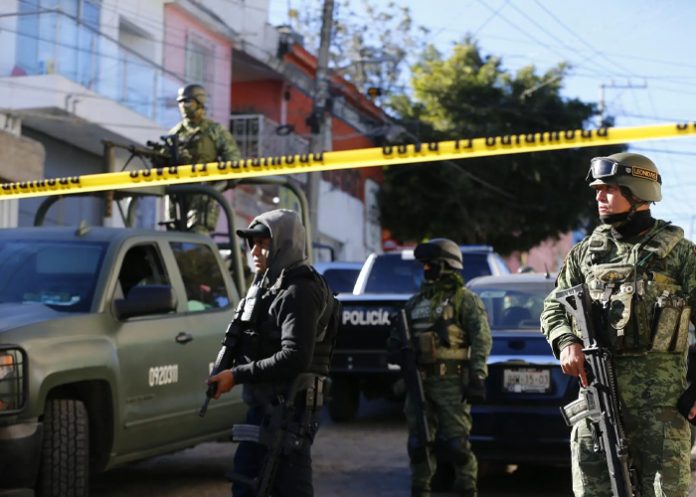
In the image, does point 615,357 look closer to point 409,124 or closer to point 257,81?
point 257,81

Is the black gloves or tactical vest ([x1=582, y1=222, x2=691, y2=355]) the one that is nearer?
tactical vest ([x1=582, y1=222, x2=691, y2=355])

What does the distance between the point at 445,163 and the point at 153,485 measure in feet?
93.6

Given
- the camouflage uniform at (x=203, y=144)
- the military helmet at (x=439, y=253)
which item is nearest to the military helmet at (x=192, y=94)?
the camouflage uniform at (x=203, y=144)

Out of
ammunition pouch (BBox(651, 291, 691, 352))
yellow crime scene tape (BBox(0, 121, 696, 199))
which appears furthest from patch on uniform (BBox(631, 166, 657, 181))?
yellow crime scene tape (BBox(0, 121, 696, 199))

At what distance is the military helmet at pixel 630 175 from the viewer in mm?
5047

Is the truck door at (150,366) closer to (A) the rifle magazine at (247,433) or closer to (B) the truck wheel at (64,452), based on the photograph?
(B) the truck wheel at (64,452)

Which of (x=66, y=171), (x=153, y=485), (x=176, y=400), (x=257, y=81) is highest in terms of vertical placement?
(x=257, y=81)

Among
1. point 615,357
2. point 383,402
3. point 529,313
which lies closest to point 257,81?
point 383,402

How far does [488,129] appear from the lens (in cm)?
3531

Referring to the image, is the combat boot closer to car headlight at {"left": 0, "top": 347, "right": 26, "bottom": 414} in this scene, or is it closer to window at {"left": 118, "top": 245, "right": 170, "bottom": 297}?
window at {"left": 118, "top": 245, "right": 170, "bottom": 297}

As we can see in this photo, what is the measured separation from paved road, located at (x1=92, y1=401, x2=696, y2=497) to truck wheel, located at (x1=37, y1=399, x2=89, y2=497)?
1.55m

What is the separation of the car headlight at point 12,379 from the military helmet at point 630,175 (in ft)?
10.3

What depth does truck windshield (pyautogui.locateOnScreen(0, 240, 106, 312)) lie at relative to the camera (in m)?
7.25

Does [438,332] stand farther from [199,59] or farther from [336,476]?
[199,59]
